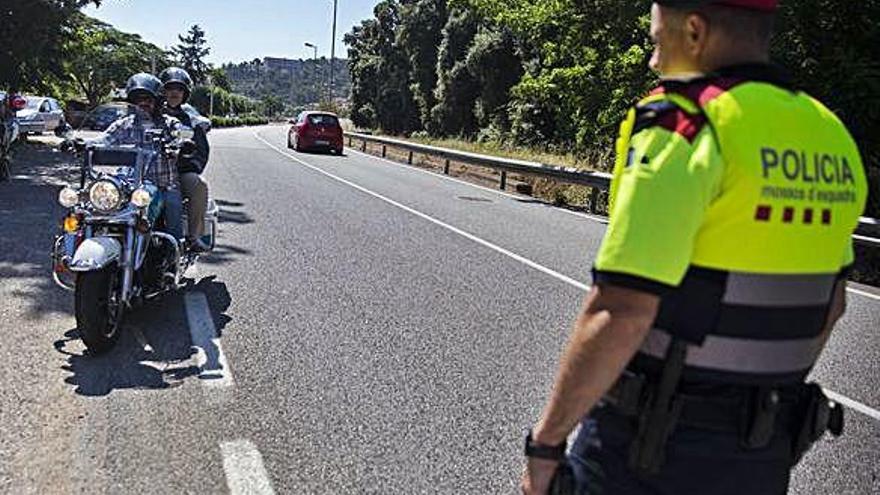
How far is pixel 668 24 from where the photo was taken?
5.53 feet

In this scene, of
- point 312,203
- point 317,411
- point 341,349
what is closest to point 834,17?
point 312,203

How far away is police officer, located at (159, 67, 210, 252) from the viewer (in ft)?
20.7

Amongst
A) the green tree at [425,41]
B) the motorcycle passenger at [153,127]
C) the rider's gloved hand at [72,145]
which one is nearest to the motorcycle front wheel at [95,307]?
the motorcycle passenger at [153,127]

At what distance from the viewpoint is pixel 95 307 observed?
188 inches

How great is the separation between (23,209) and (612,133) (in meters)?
11.9

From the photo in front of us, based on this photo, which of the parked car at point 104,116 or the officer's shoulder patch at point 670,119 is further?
the parked car at point 104,116

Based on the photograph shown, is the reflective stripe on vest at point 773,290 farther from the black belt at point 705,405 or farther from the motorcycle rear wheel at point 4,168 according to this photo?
the motorcycle rear wheel at point 4,168

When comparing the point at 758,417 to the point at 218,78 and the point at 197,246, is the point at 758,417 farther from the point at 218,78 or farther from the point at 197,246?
the point at 218,78

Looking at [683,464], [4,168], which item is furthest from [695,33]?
[4,168]

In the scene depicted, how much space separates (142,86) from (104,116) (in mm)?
374

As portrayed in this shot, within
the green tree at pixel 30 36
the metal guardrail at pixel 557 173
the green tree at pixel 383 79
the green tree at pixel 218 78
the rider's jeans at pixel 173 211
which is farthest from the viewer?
the green tree at pixel 218 78

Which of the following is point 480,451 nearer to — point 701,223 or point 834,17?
point 701,223

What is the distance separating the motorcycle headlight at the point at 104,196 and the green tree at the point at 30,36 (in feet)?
54.9

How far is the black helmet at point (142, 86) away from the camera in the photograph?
229 inches
